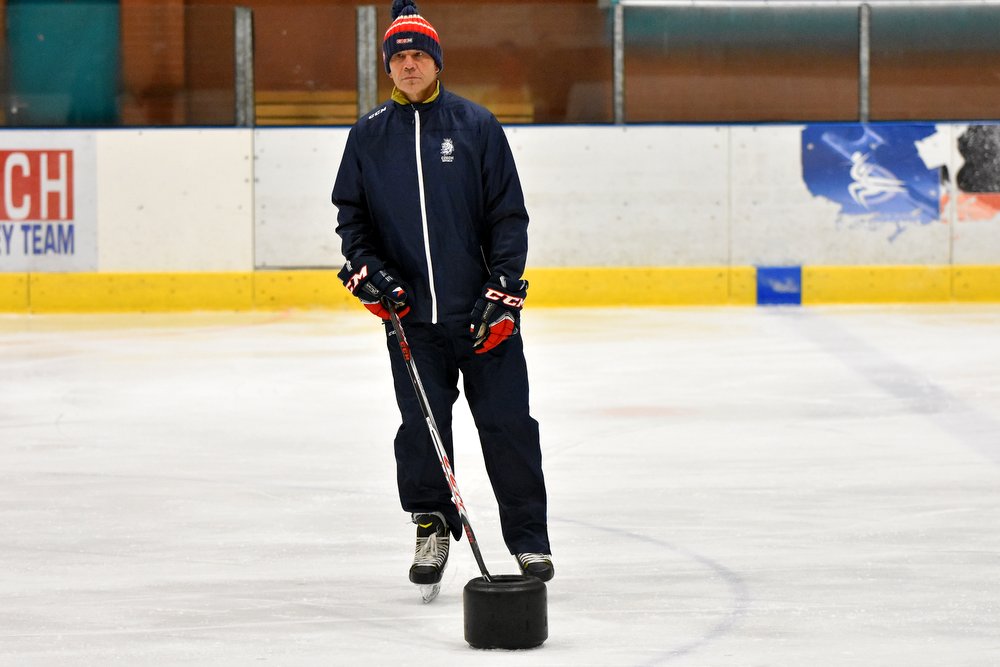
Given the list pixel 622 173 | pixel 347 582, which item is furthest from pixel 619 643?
pixel 622 173

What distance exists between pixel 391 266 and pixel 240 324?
8037 millimetres

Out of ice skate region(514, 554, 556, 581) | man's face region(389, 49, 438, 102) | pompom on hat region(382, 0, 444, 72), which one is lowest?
ice skate region(514, 554, 556, 581)

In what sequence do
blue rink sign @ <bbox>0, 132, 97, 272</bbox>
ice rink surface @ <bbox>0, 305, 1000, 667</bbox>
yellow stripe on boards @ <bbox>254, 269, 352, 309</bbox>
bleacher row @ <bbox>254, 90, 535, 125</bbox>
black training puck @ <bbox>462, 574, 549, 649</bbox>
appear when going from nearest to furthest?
1. black training puck @ <bbox>462, 574, 549, 649</bbox>
2. ice rink surface @ <bbox>0, 305, 1000, 667</bbox>
3. blue rink sign @ <bbox>0, 132, 97, 272</bbox>
4. yellow stripe on boards @ <bbox>254, 269, 352, 309</bbox>
5. bleacher row @ <bbox>254, 90, 535, 125</bbox>

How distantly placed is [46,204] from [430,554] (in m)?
9.75

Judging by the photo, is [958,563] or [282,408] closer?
[958,563]

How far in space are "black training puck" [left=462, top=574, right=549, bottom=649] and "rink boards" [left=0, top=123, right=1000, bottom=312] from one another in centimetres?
969

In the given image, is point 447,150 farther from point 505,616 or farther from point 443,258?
point 505,616

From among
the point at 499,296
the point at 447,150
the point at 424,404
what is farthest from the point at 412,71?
the point at 424,404

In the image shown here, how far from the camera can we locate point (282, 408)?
26.3ft

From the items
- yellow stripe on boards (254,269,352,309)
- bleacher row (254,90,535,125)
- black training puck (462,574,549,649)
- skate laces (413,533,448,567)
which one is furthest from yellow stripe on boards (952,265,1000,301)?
black training puck (462,574,549,649)

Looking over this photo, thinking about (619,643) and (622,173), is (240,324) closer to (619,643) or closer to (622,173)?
(622,173)

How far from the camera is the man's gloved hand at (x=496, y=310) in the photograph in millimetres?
4199

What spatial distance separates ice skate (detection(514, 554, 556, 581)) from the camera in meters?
4.30

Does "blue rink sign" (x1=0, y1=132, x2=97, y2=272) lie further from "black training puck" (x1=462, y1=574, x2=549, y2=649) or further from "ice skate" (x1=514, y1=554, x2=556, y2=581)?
"black training puck" (x1=462, y1=574, x2=549, y2=649)
